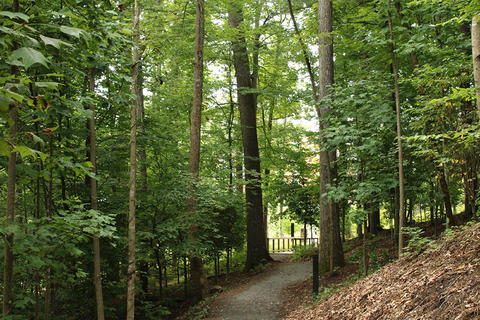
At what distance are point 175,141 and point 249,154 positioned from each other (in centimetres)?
465

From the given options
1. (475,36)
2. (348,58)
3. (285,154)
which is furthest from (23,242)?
(285,154)

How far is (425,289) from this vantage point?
4.27m

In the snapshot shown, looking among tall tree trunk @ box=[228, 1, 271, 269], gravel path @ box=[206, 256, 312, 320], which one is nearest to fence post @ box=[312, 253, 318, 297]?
gravel path @ box=[206, 256, 312, 320]

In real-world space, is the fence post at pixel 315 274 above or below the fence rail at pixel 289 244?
above

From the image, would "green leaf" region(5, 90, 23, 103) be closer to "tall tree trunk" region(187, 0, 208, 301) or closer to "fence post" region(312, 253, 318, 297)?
"fence post" region(312, 253, 318, 297)

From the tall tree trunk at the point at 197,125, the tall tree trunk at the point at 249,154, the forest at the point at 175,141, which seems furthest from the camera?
the tall tree trunk at the point at 249,154

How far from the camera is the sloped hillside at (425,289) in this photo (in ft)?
11.8

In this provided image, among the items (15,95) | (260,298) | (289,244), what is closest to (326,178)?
(260,298)

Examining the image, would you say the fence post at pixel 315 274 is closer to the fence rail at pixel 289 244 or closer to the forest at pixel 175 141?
the forest at pixel 175 141

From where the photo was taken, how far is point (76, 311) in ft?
24.4

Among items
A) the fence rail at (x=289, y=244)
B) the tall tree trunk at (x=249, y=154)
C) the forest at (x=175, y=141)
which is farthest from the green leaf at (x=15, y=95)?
the fence rail at (x=289, y=244)

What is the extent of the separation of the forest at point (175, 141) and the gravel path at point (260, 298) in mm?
1322

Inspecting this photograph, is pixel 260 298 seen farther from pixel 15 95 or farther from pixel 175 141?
pixel 15 95

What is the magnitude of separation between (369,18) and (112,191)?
22.3ft
